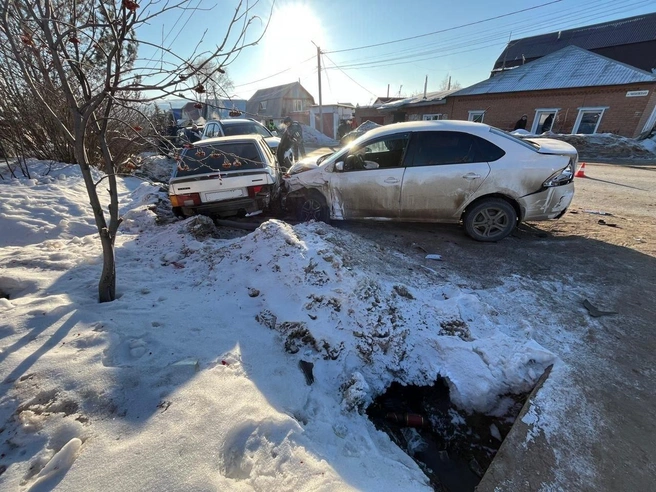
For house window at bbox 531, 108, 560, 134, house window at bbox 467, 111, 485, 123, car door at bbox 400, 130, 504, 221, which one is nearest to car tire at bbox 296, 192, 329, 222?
car door at bbox 400, 130, 504, 221

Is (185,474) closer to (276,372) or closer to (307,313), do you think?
(276,372)

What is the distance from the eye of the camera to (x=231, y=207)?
5242 mm

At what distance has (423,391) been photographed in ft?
8.25

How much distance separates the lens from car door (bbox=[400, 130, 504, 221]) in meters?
4.50

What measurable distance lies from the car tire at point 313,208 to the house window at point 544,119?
808 inches

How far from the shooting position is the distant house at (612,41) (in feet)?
81.7

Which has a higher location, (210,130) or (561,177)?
(210,130)

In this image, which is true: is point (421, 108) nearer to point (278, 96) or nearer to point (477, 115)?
point (477, 115)

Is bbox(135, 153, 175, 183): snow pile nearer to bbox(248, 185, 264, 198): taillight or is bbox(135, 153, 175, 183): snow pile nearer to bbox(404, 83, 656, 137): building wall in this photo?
bbox(248, 185, 264, 198): taillight

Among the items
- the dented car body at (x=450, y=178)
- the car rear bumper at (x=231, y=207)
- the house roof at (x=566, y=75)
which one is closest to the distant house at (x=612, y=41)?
the house roof at (x=566, y=75)

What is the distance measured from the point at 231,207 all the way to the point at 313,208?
4.68 feet

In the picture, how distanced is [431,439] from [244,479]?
1406 mm

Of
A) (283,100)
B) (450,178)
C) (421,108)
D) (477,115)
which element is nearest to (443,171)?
(450,178)

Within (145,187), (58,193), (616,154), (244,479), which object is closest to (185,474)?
(244,479)
